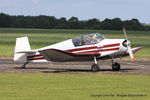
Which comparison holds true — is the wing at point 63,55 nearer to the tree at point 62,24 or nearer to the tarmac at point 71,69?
the tarmac at point 71,69

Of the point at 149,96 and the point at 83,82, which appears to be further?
the point at 83,82

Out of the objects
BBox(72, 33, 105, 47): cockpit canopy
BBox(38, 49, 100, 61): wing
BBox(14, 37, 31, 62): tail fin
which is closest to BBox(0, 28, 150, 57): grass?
BBox(14, 37, 31, 62): tail fin

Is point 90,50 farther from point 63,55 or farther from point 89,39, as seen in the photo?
point 63,55

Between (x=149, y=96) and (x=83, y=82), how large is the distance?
4.69m

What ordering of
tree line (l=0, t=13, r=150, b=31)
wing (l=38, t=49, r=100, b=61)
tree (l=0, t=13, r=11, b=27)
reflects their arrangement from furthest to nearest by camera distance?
tree (l=0, t=13, r=11, b=27), tree line (l=0, t=13, r=150, b=31), wing (l=38, t=49, r=100, b=61)

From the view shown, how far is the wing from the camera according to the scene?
25328 mm

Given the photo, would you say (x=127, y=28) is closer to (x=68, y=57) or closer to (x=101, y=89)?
(x=68, y=57)

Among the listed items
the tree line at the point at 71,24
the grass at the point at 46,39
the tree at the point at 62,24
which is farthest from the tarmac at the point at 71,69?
the tree at the point at 62,24

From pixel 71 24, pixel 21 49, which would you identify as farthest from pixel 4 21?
pixel 21 49

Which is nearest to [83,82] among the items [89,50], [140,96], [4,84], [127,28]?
[4,84]

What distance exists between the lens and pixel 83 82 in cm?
1877

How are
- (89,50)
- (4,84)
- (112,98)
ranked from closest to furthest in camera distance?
(112,98) → (4,84) → (89,50)

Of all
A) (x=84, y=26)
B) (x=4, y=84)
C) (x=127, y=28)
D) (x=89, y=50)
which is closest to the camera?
(x=4, y=84)

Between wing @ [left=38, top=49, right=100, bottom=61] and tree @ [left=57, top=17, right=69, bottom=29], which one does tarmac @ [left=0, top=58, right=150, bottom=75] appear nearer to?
wing @ [left=38, top=49, right=100, bottom=61]
